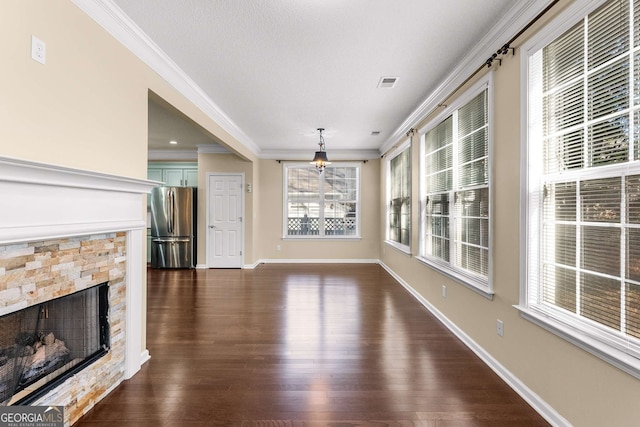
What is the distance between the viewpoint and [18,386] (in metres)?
1.53

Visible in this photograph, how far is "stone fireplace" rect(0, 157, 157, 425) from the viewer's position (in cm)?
140

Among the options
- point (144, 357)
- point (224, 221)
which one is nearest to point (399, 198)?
point (224, 221)

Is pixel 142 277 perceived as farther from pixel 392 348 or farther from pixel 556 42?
pixel 556 42

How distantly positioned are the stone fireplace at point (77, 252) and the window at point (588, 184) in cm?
278

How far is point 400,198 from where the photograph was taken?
5223mm

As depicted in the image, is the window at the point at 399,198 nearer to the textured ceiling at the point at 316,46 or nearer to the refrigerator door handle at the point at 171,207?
the textured ceiling at the point at 316,46

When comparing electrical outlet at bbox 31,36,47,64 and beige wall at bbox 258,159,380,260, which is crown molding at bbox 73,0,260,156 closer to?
electrical outlet at bbox 31,36,47,64

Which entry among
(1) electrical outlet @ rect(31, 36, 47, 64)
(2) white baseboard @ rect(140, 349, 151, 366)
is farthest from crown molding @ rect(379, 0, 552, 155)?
(2) white baseboard @ rect(140, 349, 151, 366)

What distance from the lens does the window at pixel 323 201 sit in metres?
6.90

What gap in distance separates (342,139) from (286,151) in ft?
5.13

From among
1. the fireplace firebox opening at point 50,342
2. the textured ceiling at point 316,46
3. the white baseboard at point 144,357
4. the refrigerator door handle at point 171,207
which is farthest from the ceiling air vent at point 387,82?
the refrigerator door handle at point 171,207

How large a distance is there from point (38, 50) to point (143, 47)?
0.95m

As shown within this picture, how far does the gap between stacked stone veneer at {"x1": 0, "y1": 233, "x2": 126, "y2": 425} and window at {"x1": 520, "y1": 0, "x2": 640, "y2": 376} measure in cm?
284

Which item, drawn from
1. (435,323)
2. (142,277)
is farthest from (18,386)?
(435,323)
